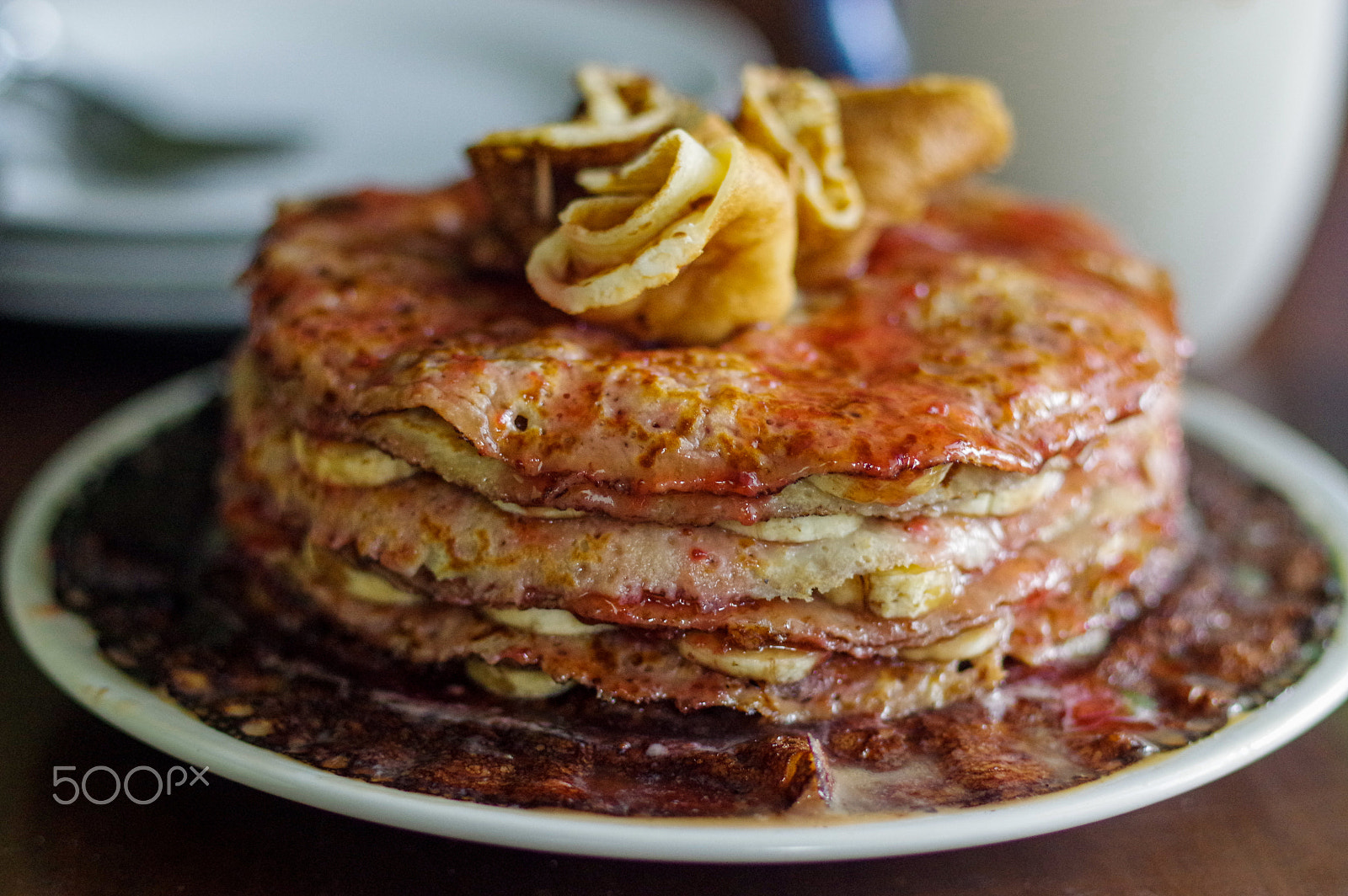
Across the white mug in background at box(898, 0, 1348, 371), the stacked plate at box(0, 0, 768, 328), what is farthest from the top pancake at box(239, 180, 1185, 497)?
the white mug in background at box(898, 0, 1348, 371)

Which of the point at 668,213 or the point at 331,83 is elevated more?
the point at 668,213

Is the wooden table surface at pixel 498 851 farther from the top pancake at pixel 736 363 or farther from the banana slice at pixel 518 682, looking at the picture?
the top pancake at pixel 736 363

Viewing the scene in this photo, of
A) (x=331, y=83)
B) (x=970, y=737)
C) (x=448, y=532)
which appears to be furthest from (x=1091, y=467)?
(x=331, y=83)

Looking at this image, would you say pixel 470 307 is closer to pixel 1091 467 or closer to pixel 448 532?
pixel 448 532

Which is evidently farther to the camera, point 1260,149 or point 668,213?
point 1260,149

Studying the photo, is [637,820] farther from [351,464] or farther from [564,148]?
[564,148]

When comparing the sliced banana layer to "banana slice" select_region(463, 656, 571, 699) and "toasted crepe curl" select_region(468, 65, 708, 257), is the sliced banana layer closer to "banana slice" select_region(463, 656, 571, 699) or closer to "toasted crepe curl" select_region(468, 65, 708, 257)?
"banana slice" select_region(463, 656, 571, 699)

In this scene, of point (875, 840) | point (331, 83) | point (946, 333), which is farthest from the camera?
point (331, 83)
